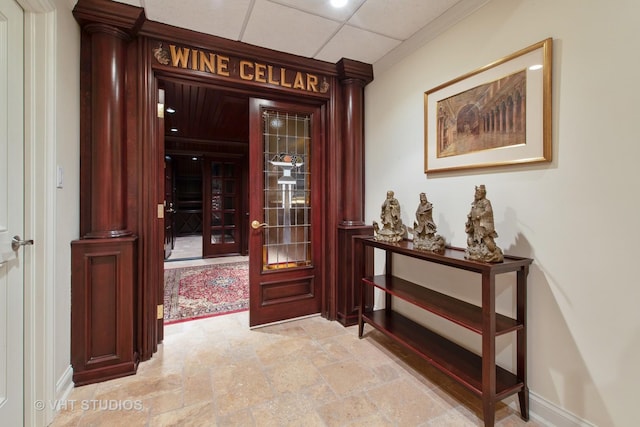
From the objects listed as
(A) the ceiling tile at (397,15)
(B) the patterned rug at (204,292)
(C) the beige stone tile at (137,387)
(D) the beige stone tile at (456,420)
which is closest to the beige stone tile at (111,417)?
(C) the beige stone tile at (137,387)

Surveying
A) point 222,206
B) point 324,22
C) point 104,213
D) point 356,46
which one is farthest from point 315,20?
point 222,206

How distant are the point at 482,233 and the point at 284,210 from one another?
191cm

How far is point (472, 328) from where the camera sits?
162cm

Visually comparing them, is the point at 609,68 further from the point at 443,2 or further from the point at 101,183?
the point at 101,183

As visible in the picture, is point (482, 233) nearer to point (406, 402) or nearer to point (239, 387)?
point (406, 402)

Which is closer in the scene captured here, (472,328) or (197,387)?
(472,328)

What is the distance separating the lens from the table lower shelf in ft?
5.32

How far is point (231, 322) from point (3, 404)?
5.66 feet

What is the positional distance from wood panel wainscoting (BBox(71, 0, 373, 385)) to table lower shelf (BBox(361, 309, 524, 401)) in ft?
1.89

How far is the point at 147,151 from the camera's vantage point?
2.24 meters

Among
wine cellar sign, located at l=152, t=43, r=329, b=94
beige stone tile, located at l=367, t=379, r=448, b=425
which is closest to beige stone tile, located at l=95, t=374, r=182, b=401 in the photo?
beige stone tile, located at l=367, t=379, r=448, b=425

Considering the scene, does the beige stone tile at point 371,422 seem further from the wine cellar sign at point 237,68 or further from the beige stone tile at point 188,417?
the wine cellar sign at point 237,68

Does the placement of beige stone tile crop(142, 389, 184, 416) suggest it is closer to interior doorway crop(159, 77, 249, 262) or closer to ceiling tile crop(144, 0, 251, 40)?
ceiling tile crop(144, 0, 251, 40)

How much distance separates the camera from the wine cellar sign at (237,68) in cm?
235
